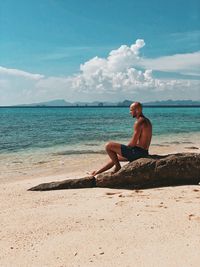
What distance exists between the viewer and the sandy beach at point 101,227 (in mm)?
4715

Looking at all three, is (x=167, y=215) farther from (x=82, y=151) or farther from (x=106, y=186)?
(x=82, y=151)

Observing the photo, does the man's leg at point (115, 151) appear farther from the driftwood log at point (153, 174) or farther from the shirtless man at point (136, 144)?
the driftwood log at point (153, 174)

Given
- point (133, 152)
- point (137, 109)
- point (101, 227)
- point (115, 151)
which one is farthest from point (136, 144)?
point (101, 227)

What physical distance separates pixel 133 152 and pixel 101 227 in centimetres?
367

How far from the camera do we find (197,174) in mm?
8766

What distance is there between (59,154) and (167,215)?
502 inches

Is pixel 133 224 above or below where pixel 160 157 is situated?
below

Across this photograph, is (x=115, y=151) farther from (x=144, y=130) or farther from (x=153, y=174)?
→ (x=153, y=174)

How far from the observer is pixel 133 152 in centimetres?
920

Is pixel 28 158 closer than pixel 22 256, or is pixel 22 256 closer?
pixel 22 256

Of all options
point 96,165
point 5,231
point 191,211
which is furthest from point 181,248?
point 96,165

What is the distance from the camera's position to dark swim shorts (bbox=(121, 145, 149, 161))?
919cm

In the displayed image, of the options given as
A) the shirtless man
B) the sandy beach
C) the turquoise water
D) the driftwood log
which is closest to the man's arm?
the shirtless man

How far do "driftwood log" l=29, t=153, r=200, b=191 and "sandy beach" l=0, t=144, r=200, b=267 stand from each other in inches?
13.2
